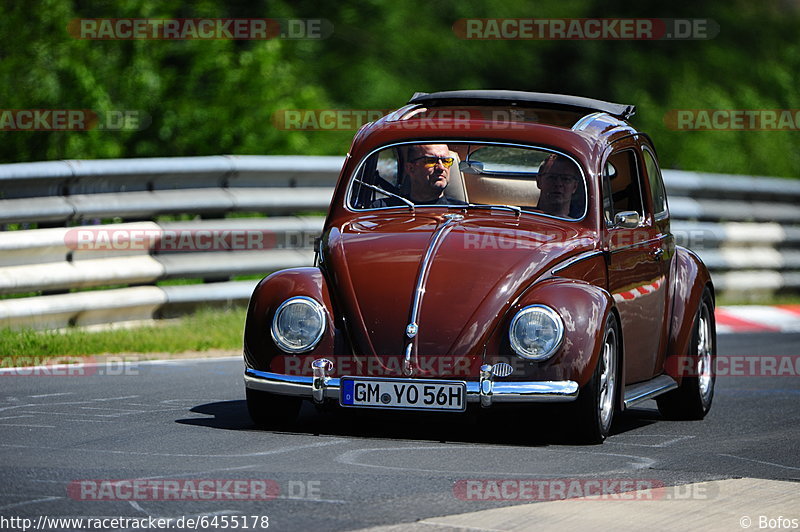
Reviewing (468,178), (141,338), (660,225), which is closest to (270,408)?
(468,178)

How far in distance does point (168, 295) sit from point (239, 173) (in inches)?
54.2

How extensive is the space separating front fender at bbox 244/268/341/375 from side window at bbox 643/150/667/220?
256 centimetres

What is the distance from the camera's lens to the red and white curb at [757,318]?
1462 centimetres

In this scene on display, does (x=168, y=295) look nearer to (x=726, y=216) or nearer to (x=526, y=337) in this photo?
(x=526, y=337)

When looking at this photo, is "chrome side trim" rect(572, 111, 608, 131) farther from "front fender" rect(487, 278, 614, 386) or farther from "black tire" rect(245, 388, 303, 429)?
"black tire" rect(245, 388, 303, 429)

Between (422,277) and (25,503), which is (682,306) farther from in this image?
(25,503)

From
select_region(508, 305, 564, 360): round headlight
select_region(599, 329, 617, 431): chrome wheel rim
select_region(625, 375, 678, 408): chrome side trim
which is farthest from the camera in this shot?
select_region(625, 375, 678, 408): chrome side trim

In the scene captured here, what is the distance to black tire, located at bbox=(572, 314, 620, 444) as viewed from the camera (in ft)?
24.4

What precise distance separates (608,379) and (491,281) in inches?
33.4

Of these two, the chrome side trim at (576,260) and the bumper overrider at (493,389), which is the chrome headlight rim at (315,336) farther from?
the chrome side trim at (576,260)

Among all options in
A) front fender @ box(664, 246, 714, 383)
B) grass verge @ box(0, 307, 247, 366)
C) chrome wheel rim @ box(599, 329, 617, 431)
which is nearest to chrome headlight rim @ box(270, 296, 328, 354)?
chrome wheel rim @ box(599, 329, 617, 431)

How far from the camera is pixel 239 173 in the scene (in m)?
13.0

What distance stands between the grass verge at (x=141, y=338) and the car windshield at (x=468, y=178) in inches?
116

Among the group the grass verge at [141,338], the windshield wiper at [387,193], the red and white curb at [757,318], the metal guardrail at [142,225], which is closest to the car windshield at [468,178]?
the windshield wiper at [387,193]
